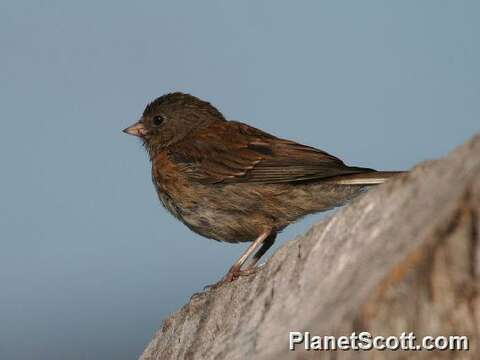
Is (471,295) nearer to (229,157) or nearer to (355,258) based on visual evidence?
(355,258)

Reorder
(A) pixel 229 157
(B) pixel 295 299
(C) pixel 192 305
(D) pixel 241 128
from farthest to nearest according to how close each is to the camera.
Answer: (D) pixel 241 128 < (A) pixel 229 157 < (C) pixel 192 305 < (B) pixel 295 299

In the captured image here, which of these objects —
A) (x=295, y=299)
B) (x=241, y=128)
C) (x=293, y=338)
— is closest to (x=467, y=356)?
(x=293, y=338)

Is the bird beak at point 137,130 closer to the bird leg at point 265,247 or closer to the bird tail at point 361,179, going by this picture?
the bird leg at point 265,247

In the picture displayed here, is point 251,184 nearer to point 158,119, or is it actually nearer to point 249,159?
point 249,159

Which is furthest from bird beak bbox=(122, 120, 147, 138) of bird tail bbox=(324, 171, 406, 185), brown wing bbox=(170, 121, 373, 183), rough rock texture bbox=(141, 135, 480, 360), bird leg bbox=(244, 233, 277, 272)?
rough rock texture bbox=(141, 135, 480, 360)

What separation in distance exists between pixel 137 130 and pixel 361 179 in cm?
264

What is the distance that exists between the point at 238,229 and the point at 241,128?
48.6 inches

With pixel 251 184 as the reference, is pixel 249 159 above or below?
above

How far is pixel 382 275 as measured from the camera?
8.86ft

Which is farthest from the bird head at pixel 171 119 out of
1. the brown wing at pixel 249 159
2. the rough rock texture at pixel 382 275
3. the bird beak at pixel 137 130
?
the rough rock texture at pixel 382 275

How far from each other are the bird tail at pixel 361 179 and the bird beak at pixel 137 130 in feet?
7.49

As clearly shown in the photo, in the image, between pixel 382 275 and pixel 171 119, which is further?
pixel 171 119

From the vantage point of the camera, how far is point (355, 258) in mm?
3193

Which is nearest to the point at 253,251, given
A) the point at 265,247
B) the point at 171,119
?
the point at 265,247
